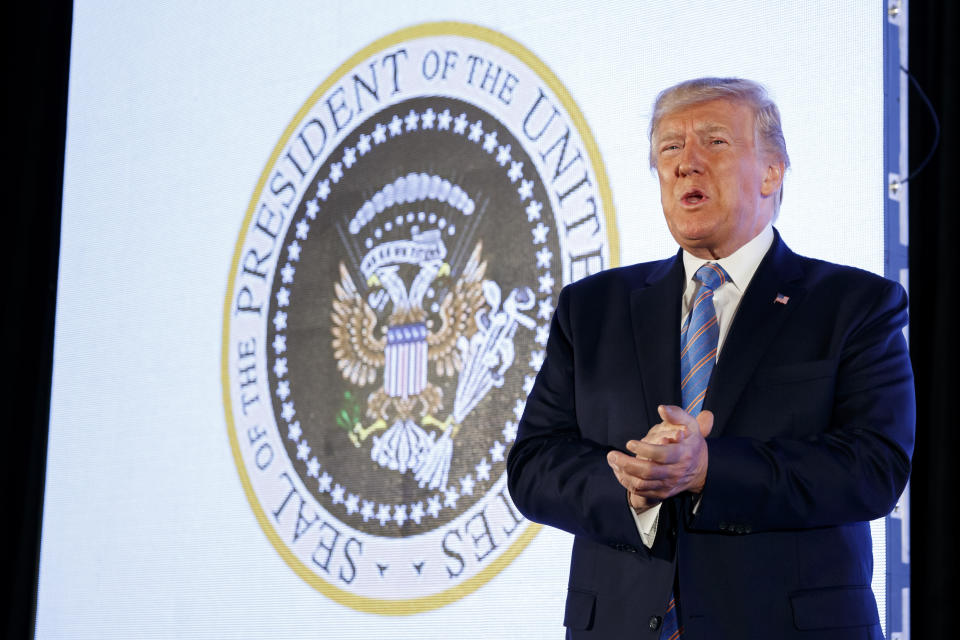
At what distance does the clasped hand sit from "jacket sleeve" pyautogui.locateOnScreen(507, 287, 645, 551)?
10 cm

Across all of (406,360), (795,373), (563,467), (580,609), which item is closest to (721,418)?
(795,373)

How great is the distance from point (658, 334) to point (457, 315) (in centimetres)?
116

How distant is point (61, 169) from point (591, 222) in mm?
2801

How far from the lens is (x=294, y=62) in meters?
3.46

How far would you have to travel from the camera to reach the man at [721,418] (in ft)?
5.10

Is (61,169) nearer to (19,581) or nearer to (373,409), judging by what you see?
(19,581)

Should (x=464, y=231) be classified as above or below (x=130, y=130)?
below

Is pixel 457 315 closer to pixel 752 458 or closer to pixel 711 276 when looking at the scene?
pixel 711 276

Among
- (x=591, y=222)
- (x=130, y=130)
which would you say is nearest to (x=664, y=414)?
(x=591, y=222)

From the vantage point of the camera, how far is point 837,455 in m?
1.58

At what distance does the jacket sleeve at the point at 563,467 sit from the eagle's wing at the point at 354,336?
1188 millimetres

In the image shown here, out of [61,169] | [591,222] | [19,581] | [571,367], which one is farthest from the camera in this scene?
[61,169]

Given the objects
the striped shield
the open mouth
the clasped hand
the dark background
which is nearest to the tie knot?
the open mouth
